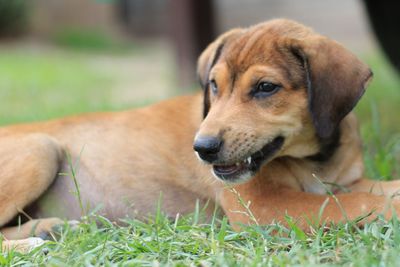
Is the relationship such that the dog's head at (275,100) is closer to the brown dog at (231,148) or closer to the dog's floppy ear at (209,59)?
the brown dog at (231,148)

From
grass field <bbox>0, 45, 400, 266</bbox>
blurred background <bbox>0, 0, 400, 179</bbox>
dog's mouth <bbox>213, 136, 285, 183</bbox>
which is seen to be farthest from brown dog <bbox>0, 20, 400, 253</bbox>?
blurred background <bbox>0, 0, 400, 179</bbox>

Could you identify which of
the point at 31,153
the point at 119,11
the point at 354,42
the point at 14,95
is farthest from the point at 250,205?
the point at 119,11

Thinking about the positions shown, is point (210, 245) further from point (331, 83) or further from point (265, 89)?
point (331, 83)

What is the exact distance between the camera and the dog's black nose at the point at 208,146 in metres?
4.31

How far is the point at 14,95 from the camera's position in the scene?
1248 centimetres

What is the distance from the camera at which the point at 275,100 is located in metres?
4.57

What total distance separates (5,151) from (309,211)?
2228 millimetres

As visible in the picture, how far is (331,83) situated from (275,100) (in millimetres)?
363

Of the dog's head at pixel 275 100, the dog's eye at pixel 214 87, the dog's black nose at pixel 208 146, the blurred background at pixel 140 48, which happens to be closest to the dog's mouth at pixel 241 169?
the dog's head at pixel 275 100

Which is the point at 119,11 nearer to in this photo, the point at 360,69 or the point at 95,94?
the point at 95,94

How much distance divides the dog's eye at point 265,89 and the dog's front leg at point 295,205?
1.96 feet

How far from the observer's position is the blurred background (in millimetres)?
9594

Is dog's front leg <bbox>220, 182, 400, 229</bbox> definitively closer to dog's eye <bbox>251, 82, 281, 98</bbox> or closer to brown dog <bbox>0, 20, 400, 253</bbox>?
brown dog <bbox>0, 20, 400, 253</bbox>

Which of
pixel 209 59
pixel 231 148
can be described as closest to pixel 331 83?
pixel 231 148
